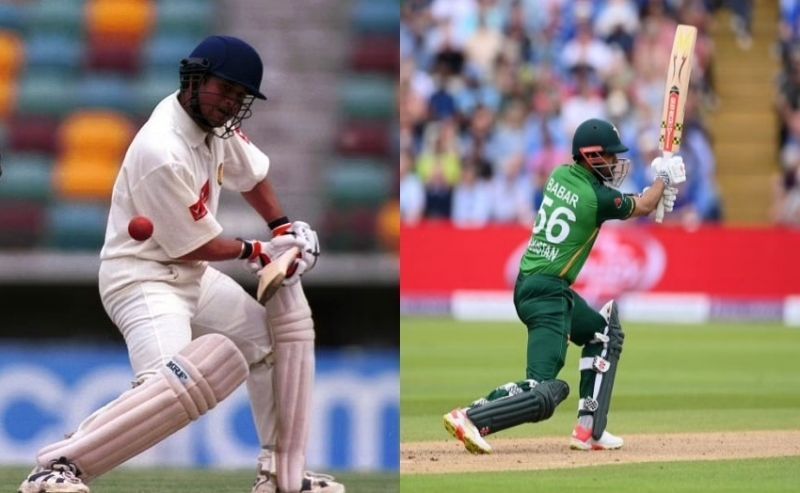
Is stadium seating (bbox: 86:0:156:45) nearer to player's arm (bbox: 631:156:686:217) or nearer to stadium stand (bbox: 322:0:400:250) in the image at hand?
stadium stand (bbox: 322:0:400:250)

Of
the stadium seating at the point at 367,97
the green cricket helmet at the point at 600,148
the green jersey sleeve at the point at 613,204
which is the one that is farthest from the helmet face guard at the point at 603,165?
the stadium seating at the point at 367,97

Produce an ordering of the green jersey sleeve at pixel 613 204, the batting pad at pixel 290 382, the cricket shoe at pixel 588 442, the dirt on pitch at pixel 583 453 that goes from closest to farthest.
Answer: the batting pad at pixel 290 382
the dirt on pitch at pixel 583 453
the green jersey sleeve at pixel 613 204
the cricket shoe at pixel 588 442

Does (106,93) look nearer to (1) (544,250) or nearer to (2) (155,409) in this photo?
(1) (544,250)

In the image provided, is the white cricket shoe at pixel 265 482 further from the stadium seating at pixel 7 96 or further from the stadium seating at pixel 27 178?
the stadium seating at pixel 7 96

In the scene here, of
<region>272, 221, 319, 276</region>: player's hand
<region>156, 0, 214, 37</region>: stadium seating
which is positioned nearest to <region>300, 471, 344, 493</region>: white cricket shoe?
<region>272, 221, 319, 276</region>: player's hand

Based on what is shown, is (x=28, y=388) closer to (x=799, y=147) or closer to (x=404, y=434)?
(x=404, y=434)

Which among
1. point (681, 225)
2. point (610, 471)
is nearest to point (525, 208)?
point (681, 225)
